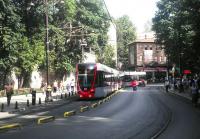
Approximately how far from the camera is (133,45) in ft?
456

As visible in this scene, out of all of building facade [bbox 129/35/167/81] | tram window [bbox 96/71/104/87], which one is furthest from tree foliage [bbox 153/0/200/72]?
building facade [bbox 129/35/167/81]

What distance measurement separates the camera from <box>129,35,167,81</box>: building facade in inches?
5241

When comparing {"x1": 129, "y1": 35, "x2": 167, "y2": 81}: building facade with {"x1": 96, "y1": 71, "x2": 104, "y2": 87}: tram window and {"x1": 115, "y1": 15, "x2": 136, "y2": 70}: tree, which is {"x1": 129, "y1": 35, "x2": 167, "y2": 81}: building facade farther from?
{"x1": 96, "y1": 71, "x2": 104, "y2": 87}: tram window

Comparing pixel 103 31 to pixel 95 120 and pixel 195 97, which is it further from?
pixel 95 120

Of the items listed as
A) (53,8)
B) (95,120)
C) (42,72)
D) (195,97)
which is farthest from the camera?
(42,72)

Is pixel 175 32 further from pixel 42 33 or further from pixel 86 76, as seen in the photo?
pixel 86 76

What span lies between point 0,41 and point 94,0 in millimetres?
33246

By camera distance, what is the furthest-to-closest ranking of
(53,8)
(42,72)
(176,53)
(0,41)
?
1. (42,72)
2. (53,8)
3. (176,53)
4. (0,41)

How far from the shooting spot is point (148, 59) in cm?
13562

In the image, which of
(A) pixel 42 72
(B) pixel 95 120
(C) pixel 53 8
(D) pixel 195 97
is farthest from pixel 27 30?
(B) pixel 95 120

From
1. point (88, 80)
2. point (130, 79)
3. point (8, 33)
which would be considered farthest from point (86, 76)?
point (130, 79)

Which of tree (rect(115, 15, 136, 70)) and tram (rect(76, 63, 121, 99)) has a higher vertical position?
tree (rect(115, 15, 136, 70))

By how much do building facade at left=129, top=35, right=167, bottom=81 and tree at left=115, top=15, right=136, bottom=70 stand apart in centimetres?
746

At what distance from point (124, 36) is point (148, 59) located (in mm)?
17020
